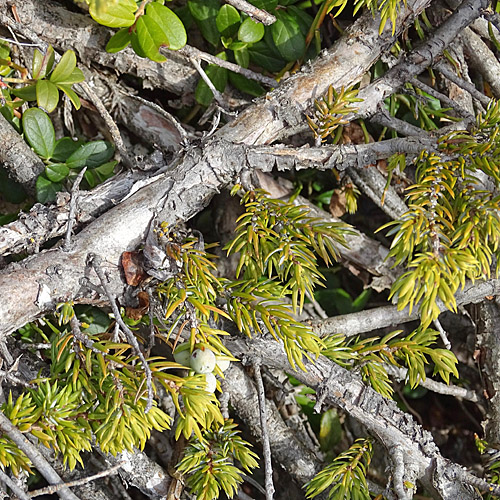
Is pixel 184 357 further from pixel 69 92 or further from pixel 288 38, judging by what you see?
pixel 288 38

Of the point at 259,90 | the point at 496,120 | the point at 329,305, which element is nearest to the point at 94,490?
the point at 329,305

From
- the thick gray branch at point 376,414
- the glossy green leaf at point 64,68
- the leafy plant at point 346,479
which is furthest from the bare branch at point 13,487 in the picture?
the glossy green leaf at point 64,68

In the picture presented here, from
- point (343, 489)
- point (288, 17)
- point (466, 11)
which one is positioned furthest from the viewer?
point (288, 17)

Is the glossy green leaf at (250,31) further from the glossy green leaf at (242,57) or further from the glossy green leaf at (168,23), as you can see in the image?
the glossy green leaf at (168,23)

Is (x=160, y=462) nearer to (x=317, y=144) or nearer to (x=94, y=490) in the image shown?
(x=94, y=490)

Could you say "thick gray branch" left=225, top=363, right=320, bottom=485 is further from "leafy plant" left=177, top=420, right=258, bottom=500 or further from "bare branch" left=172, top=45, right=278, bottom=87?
"bare branch" left=172, top=45, right=278, bottom=87

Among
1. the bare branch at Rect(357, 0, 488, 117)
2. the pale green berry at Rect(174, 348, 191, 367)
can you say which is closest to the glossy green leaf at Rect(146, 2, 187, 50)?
the bare branch at Rect(357, 0, 488, 117)

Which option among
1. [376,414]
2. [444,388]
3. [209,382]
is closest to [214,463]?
[209,382]
